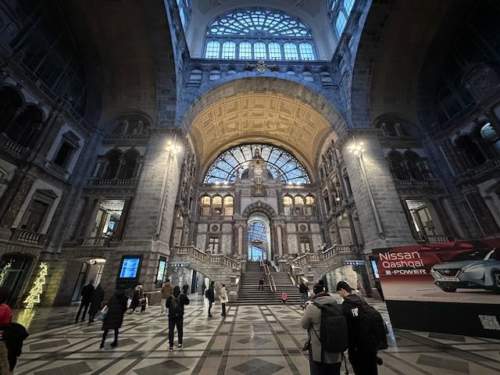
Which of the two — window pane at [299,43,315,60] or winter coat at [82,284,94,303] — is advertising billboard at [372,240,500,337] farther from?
window pane at [299,43,315,60]

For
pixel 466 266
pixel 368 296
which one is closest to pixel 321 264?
pixel 368 296

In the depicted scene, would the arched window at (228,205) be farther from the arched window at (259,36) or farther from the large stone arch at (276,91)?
the arched window at (259,36)

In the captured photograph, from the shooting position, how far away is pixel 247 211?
24.7 metres

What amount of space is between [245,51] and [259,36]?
10.7 feet

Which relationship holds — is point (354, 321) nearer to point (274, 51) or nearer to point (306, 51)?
point (274, 51)

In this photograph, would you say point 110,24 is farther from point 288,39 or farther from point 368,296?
point 368,296

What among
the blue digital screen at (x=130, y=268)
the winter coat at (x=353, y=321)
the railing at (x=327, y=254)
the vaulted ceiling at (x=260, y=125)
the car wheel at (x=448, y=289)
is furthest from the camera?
the vaulted ceiling at (x=260, y=125)

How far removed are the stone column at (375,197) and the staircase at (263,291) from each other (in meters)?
5.81

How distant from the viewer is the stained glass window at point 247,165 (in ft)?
90.0

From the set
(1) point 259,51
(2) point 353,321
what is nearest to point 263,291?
(2) point 353,321

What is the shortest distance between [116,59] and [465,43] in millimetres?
25680

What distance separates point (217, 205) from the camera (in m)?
25.6

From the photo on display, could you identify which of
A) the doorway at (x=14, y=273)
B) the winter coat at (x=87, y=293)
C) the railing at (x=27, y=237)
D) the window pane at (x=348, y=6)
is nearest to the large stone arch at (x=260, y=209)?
the railing at (x=27, y=237)

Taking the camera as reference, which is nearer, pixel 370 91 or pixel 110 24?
pixel 110 24
